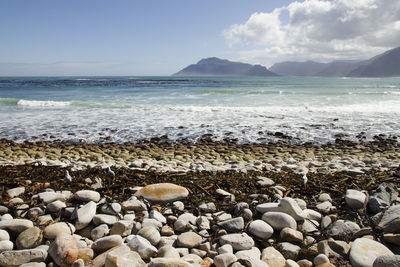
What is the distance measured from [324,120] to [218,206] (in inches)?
410

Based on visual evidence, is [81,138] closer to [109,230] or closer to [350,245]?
[109,230]

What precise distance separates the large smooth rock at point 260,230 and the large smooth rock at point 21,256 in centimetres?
187

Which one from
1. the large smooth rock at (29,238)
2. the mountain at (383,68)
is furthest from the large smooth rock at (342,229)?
the mountain at (383,68)

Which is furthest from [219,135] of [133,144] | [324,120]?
[324,120]

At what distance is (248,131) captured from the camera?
32.9ft

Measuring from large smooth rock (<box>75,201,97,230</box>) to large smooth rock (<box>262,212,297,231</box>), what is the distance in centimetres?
182

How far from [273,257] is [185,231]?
3.02ft

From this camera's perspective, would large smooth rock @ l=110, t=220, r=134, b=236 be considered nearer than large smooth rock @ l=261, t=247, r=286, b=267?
No

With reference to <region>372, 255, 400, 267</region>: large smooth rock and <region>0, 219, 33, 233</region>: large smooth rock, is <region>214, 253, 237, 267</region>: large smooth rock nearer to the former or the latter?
<region>372, 255, 400, 267</region>: large smooth rock

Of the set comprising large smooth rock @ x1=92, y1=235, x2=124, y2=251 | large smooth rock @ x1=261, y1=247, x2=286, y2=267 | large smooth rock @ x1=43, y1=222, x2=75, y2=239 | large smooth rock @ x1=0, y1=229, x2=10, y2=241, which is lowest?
large smooth rock @ x1=261, y1=247, x2=286, y2=267

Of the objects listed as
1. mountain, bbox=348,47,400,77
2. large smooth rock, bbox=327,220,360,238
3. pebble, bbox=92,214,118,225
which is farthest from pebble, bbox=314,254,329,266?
mountain, bbox=348,47,400,77

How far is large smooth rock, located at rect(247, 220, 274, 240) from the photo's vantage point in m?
2.75

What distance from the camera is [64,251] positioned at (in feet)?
7.52

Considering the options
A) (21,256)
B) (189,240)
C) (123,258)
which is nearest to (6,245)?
(21,256)
